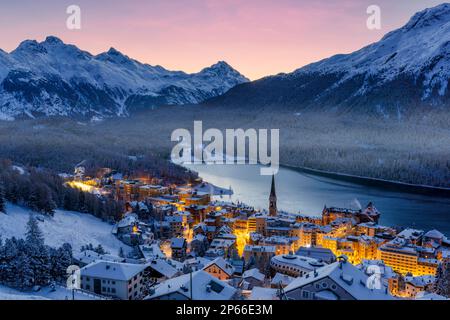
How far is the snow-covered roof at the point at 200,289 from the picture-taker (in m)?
4.74

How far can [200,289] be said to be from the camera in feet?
16.6

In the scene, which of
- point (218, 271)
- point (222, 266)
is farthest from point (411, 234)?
point (218, 271)

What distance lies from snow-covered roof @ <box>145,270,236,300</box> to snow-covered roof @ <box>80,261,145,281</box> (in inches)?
49.9

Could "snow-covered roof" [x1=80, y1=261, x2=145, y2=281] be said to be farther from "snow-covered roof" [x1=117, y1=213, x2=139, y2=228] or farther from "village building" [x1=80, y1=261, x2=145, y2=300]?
"snow-covered roof" [x1=117, y1=213, x2=139, y2=228]

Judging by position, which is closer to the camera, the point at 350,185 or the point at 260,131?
the point at 350,185

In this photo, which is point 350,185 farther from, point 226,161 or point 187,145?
point 187,145

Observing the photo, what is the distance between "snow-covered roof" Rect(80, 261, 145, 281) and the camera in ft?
20.8

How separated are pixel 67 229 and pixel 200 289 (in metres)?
7.54

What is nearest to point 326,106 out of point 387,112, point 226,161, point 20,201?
point 387,112

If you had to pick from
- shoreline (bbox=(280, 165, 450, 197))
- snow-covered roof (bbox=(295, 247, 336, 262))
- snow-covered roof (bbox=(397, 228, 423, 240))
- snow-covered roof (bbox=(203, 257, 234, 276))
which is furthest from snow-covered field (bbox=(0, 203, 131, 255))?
shoreline (bbox=(280, 165, 450, 197))

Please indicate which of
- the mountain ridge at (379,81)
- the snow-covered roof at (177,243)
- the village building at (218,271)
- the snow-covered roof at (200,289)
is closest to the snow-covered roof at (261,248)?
the snow-covered roof at (177,243)

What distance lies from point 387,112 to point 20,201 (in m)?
57.4
